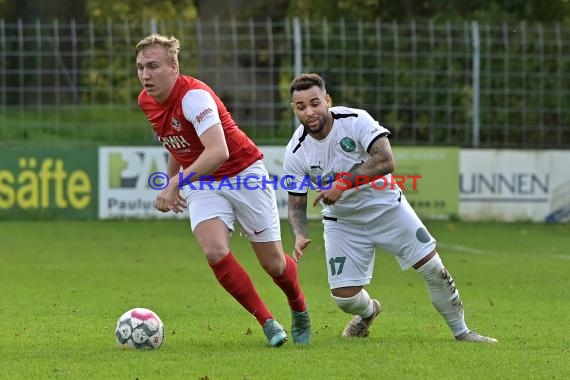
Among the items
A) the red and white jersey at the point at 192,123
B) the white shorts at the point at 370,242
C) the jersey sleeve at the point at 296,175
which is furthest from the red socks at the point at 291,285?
the red and white jersey at the point at 192,123

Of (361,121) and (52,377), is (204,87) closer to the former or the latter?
(361,121)

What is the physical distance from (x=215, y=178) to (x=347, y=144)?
0.96m

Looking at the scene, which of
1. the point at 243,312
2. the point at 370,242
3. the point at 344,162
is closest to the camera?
the point at 344,162

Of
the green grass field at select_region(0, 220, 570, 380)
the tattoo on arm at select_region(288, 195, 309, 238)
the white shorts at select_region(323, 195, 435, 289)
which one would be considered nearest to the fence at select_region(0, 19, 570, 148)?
the green grass field at select_region(0, 220, 570, 380)

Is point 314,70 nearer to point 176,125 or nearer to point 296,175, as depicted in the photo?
point 296,175

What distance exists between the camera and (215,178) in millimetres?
8688

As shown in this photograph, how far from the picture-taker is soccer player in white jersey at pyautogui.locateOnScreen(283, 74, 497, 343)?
8.59 meters

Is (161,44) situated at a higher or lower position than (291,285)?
higher

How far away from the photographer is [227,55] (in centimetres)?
2167

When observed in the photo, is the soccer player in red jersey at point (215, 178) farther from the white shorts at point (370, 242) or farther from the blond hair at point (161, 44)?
the white shorts at point (370, 242)

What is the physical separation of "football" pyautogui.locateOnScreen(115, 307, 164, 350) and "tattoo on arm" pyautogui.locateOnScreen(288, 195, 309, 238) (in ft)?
3.88

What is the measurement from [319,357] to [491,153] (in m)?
14.5

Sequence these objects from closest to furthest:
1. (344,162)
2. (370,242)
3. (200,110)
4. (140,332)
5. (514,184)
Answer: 1. (200,110)
2. (140,332)
3. (344,162)
4. (370,242)
5. (514,184)

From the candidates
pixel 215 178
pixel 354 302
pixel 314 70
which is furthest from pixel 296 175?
pixel 314 70
